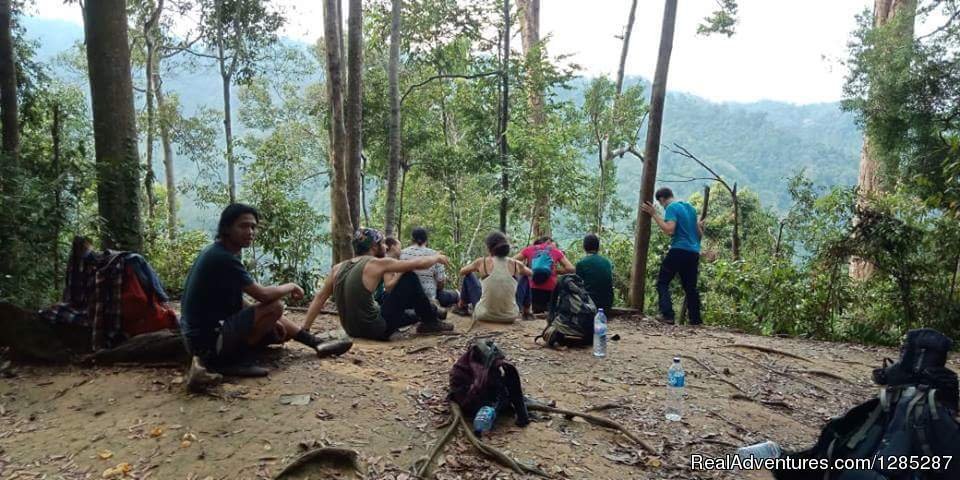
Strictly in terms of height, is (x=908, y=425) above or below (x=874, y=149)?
below

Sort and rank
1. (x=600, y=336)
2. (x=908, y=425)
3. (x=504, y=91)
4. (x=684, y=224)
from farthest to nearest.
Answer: (x=504, y=91), (x=684, y=224), (x=600, y=336), (x=908, y=425)

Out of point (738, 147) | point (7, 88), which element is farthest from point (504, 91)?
point (738, 147)

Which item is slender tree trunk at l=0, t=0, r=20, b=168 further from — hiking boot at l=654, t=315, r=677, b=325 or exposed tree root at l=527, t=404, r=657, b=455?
hiking boot at l=654, t=315, r=677, b=325

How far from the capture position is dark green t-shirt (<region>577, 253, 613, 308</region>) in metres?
7.62

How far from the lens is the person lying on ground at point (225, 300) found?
4105 millimetres

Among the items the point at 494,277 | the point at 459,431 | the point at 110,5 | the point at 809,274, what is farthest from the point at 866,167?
the point at 110,5

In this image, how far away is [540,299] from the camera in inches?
320

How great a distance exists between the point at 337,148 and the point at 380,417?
7846mm

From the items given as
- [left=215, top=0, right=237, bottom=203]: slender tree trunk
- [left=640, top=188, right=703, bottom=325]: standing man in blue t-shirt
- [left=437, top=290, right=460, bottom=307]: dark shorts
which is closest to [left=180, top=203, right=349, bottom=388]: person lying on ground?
[left=437, top=290, right=460, bottom=307]: dark shorts

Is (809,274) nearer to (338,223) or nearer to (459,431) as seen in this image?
(459,431)

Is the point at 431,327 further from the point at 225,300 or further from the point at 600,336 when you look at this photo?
the point at 225,300

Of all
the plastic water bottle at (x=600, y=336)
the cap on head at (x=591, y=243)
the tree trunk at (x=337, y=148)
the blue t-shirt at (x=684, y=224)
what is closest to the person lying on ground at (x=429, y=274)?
the cap on head at (x=591, y=243)

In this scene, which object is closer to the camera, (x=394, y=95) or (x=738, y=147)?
(x=394, y=95)

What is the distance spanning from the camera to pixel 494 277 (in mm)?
6855
